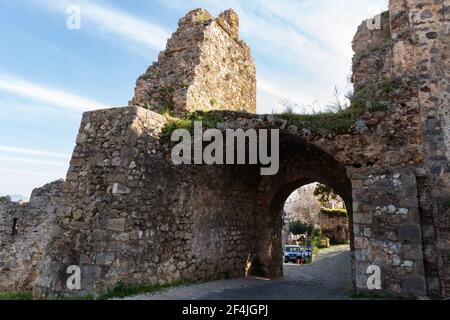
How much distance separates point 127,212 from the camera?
20.3ft

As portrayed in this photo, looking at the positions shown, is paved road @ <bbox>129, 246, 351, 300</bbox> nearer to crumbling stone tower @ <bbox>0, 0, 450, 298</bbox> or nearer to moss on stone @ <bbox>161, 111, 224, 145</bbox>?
crumbling stone tower @ <bbox>0, 0, 450, 298</bbox>

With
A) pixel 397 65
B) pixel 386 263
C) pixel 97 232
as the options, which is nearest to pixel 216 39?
pixel 397 65

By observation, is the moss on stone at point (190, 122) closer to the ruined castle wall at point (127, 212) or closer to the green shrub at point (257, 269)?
the ruined castle wall at point (127, 212)

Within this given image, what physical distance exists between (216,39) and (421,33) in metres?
5.24

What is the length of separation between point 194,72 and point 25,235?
6.99m

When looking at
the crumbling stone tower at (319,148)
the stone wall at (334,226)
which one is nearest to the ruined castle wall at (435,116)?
the crumbling stone tower at (319,148)

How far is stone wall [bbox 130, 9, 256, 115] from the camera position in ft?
29.5

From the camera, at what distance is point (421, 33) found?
7.15 m

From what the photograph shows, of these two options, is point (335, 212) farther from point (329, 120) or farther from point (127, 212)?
point (127, 212)

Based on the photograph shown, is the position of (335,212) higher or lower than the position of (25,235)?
higher

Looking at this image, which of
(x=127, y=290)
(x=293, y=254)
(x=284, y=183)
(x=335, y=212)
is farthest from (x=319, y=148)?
(x=335, y=212)

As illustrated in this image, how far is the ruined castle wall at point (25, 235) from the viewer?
33.4 ft
